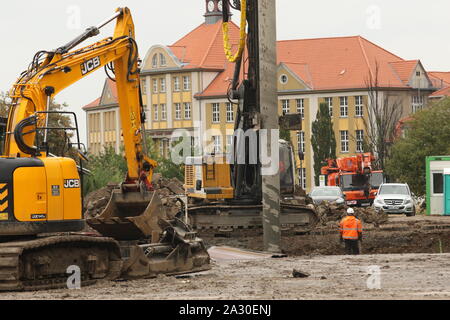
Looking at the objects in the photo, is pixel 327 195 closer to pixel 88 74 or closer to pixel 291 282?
pixel 88 74

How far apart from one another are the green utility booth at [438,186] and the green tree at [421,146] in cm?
2033

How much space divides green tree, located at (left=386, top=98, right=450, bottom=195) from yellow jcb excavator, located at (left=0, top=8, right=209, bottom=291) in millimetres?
50887

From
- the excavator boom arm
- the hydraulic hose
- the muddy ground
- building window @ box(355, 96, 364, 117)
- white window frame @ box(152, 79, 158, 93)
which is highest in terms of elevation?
white window frame @ box(152, 79, 158, 93)

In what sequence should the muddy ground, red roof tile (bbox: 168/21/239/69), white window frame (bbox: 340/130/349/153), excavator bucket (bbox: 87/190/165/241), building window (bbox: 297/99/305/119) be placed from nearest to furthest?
excavator bucket (bbox: 87/190/165/241)
the muddy ground
white window frame (bbox: 340/130/349/153)
building window (bbox: 297/99/305/119)
red roof tile (bbox: 168/21/239/69)

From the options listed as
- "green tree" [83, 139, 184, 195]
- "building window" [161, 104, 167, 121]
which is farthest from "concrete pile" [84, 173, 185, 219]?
"building window" [161, 104, 167, 121]

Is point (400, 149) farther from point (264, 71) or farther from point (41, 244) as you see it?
point (41, 244)

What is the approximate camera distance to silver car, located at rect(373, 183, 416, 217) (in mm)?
53219

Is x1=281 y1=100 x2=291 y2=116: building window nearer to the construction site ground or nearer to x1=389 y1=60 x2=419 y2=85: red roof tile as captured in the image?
x1=389 y1=60 x2=419 y2=85: red roof tile

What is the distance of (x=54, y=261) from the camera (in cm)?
1809

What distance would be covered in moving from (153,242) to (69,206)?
318 centimetres

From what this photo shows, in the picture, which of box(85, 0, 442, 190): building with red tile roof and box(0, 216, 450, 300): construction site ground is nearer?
box(0, 216, 450, 300): construction site ground

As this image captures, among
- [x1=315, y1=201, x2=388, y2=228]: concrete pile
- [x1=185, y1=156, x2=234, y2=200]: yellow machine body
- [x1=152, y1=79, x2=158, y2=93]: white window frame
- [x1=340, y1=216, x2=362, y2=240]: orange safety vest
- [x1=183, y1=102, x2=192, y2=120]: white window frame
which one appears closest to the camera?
[x1=340, y1=216, x2=362, y2=240]: orange safety vest

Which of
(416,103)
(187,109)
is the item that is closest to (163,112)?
(187,109)

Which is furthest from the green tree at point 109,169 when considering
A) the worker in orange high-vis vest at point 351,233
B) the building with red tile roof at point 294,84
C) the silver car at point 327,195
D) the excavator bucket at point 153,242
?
the building with red tile roof at point 294,84
